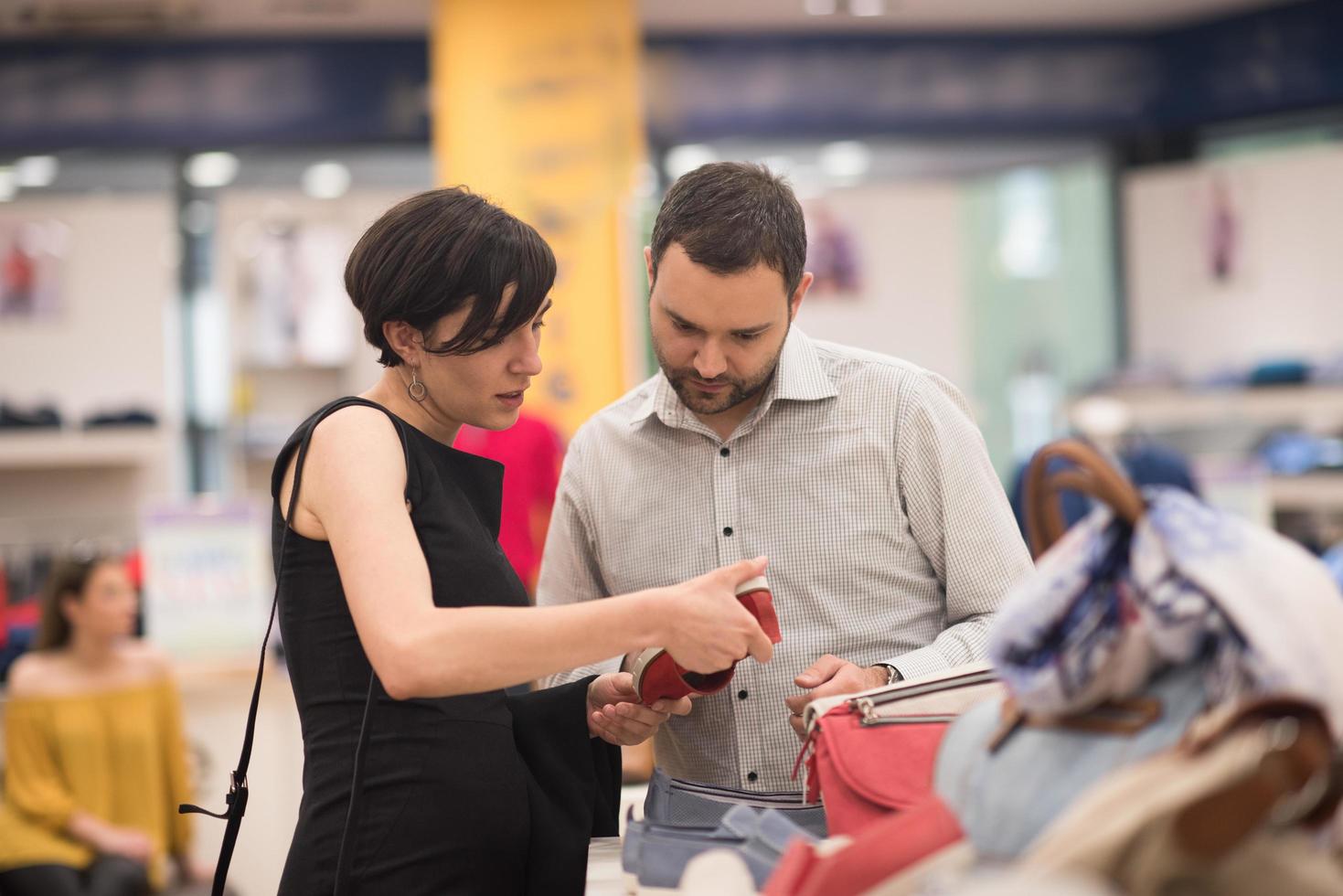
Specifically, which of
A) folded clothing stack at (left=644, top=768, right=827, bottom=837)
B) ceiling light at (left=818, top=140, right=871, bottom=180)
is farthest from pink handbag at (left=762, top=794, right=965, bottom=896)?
ceiling light at (left=818, top=140, right=871, bottom=180)

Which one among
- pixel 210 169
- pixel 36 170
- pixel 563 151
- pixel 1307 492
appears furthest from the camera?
pixel 210 169

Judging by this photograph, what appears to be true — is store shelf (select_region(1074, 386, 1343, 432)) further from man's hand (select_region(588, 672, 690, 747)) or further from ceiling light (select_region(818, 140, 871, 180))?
man's hand (select_region(588, 672, 690, 747))

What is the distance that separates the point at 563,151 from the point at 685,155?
1907mm

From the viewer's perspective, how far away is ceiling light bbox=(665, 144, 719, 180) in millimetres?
8359

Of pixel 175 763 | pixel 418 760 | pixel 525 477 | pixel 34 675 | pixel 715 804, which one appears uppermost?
pixel 525 477

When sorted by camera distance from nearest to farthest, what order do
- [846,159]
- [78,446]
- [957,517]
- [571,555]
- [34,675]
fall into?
[957,517] < [571,555] < [34,675] < [78,446] < [846,159]

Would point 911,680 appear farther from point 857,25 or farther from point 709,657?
point 857,25

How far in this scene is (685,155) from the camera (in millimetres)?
8414

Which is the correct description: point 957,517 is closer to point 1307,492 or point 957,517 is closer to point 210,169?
point 1307,492

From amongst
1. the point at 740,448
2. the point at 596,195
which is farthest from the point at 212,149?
the point at 740,448

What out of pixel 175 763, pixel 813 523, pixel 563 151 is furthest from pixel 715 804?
pixel 563 151

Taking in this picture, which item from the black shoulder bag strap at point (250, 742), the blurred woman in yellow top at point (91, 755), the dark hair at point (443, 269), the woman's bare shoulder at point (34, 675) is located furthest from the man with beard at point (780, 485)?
the woman's bare shoulder at point (34, 675)

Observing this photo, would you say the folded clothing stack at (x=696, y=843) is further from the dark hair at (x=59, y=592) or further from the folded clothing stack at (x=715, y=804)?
the dark hair at (x=59, y=592)

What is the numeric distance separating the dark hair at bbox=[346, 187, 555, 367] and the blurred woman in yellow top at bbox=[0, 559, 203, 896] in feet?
11.2
